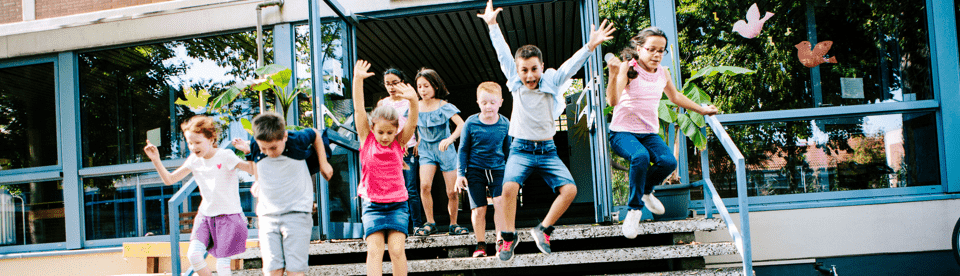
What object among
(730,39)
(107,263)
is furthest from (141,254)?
(730,39)

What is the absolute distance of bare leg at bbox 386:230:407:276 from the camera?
10.3ft

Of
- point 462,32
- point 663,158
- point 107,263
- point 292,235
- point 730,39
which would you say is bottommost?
point 107,263

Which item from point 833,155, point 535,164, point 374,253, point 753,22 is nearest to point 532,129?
point 535,164

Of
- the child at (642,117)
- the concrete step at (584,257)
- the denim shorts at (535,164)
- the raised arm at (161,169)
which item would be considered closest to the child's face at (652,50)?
the child at (642,117)

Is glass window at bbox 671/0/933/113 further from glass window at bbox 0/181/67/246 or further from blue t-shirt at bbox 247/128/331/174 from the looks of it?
glass window at bbox 0/181/67/246

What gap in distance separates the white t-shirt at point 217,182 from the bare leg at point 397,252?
1.10 metres

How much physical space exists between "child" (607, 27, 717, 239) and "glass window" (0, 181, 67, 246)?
5.53m

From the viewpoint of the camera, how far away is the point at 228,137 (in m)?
5.70

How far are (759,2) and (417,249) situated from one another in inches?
137

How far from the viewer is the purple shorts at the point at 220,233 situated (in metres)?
3.50

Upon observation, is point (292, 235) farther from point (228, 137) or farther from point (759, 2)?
point (759, 2)

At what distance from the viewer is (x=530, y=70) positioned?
3.35 meters

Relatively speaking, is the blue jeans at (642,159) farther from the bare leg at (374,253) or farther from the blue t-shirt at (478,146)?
the bare leg at (374,253)

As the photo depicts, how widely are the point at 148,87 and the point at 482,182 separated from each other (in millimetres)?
4153
